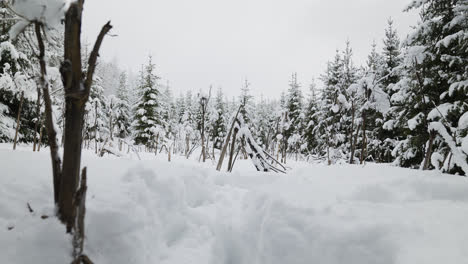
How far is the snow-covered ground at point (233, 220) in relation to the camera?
1285 millimetres

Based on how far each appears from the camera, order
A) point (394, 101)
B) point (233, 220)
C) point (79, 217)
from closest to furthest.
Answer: point (79, 217)
point (233, 220)
point (394, 101)

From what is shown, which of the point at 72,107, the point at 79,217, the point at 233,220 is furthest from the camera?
the point at 233,220

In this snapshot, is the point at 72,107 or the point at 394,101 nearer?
the point at 72,107

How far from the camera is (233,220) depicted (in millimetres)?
2436

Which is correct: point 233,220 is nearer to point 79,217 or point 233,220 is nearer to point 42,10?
point 79,217

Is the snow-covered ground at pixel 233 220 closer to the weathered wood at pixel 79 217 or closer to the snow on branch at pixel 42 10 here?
the weathered wood at pixel 79 217

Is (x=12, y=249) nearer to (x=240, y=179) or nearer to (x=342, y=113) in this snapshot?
(x=240, y=179)

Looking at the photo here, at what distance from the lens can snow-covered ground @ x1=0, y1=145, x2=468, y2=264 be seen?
129 cm

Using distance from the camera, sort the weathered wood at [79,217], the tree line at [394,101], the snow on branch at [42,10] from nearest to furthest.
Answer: the weathered wood at [79,217] < the snow on branch at [42,10] < the tree line at [394,101]

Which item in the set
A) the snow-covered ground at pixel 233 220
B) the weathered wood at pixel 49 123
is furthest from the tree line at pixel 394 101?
the snow-covered ground at pixel 233 220

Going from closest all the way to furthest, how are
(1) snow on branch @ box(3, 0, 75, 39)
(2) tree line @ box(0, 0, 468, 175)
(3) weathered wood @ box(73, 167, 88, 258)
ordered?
(3) weathered wood @ box(73, 167, 88, 258), (1) snow on branch @ box(3, 0, 75, 39), (2) tree line @ box(0, 0, 468, 175)

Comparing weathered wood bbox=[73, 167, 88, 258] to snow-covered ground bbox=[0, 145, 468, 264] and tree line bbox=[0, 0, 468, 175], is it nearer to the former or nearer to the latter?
snow-covered ground bbox=[0, 145, 468, 264]

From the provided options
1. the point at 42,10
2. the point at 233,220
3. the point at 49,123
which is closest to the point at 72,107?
the point at 49,123

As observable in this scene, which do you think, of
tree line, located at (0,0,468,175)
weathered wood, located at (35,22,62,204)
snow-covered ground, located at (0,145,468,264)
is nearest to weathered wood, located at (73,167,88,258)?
snow-covered ground, located at (0,145,468,264)
